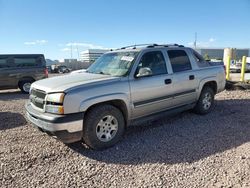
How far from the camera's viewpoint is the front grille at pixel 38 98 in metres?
3.75

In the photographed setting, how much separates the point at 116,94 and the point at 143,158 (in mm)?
1197

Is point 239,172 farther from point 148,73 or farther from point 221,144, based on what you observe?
point 148,73

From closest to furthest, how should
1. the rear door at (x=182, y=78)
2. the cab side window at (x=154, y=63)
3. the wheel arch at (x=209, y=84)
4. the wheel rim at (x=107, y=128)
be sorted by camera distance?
the wheel rim at (x=107, y=128) < the cab side window at (x=154, y=63) < the rear door at (x=182, y=78) < the wheel arch at (x=209, y=84)

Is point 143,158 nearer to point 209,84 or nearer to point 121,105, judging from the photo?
point 121,105

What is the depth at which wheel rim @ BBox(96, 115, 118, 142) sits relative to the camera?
3898 millimetres

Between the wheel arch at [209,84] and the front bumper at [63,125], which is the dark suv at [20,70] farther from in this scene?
the wheel arch at [209,84]

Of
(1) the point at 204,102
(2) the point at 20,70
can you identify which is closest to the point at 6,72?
(2) the point at 20,70

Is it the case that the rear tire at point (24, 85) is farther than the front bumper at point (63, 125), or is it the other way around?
the rear tire at point (24, 85)

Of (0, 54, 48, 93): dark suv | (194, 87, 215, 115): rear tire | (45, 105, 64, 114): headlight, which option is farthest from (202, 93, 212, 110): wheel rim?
(0, 54, 48, 93): dark suv

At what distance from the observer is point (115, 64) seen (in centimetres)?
470

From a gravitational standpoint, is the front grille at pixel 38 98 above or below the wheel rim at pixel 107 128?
above

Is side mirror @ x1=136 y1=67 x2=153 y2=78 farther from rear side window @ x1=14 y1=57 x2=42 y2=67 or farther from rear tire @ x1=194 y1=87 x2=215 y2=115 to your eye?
rear side window @ x1=14 y1=57 x2=42 y2=67

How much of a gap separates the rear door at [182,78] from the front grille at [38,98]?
110 inches

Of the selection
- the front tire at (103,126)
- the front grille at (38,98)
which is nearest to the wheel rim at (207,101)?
the front tire at (103,126)
